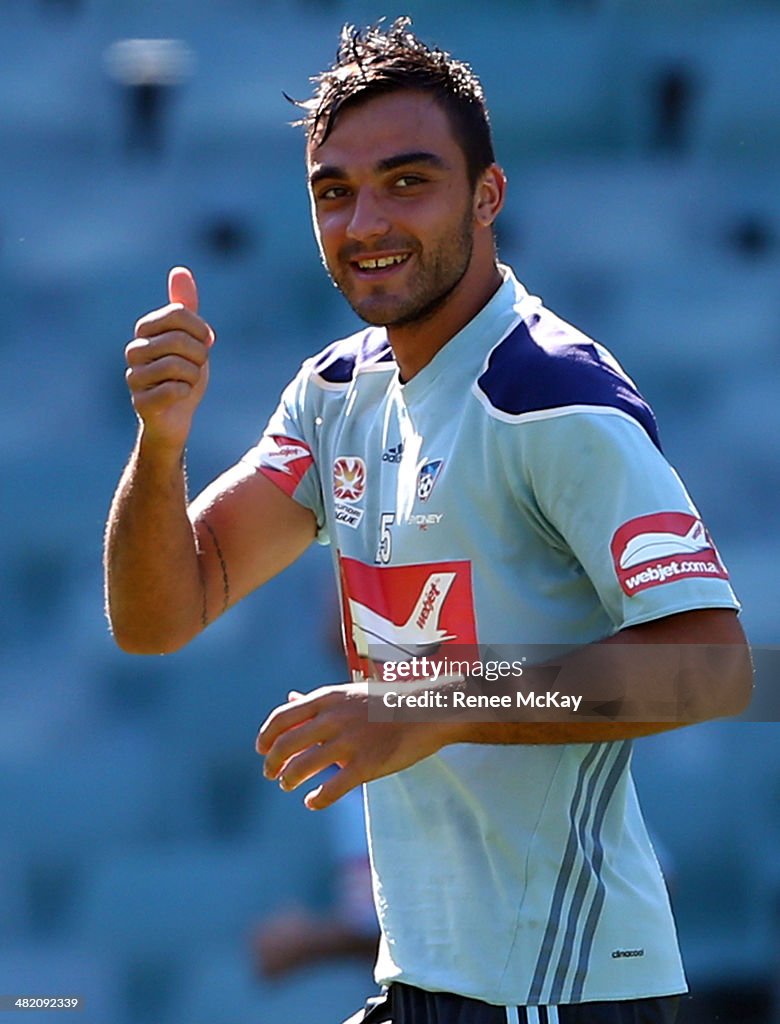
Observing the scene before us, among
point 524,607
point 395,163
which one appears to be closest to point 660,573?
point 524,607

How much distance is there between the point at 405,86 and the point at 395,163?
10 cm

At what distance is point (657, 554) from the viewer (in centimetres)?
142

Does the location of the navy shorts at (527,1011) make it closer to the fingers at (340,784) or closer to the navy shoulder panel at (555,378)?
the fingers at (340,784)

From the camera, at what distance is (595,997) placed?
1.54 metres

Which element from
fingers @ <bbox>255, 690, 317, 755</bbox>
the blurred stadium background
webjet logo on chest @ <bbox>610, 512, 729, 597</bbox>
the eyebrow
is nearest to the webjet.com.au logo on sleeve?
webjet logo on chest @ <bbox>610, 512, 729, 597</bbox>

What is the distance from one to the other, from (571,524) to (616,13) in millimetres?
1864

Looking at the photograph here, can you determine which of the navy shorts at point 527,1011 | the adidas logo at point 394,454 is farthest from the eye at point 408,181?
the navy shorts at point 527,1011

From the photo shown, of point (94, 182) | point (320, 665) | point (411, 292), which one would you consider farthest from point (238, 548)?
point (94, 182)

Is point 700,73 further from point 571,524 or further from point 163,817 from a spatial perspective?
point 571,524

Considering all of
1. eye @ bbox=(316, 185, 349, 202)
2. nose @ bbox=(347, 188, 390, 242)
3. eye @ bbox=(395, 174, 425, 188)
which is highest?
eye @ bbox=(316, 185, 349, 202)

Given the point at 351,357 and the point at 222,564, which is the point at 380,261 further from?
the point at 222,564

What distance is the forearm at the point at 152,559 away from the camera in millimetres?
1691

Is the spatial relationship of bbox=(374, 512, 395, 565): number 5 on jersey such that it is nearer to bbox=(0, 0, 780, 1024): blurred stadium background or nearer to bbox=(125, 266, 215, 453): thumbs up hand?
bbox=(125, 266, 215, 453): thumbs up hand

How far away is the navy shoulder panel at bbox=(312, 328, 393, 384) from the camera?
182cm
